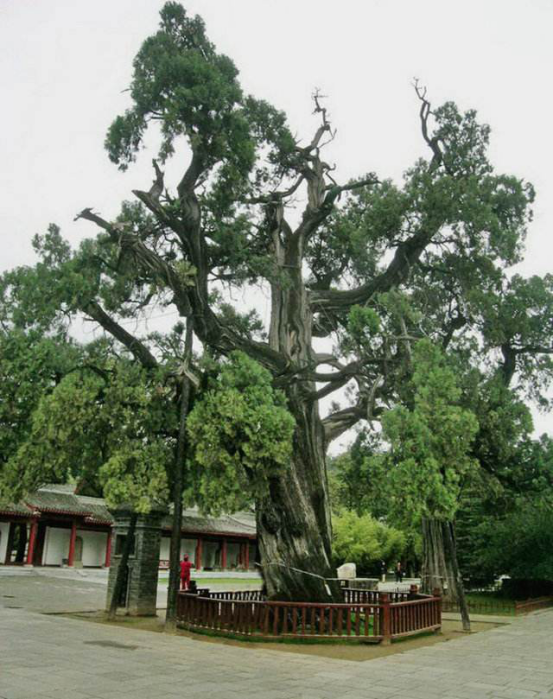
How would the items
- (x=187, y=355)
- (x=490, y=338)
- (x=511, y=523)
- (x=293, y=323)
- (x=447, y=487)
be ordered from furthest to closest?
(x=511, y=523) → (x=293, y=323) → (x=490, y=338) → (x=187, y=355) → (x=447, y=487)

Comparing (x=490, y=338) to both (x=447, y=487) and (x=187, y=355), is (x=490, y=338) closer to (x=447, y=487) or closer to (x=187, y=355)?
(x=447, y=487)

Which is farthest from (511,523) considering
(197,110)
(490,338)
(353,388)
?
(197,110)

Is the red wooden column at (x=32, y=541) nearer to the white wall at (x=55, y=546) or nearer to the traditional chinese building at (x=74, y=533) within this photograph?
the traditional chinese building at (x=74, y=533)

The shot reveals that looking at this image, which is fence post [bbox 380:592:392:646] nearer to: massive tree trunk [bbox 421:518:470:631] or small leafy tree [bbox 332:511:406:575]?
massive tree trunk [bbox 421:518:470:631]

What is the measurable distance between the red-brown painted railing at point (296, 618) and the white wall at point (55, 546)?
72.9ft

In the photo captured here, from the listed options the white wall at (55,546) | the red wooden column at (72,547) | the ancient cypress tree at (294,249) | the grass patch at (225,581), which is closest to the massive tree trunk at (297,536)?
the ancient cypress tree at (294,249)

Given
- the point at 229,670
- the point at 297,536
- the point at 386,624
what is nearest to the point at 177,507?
the point at 297,536

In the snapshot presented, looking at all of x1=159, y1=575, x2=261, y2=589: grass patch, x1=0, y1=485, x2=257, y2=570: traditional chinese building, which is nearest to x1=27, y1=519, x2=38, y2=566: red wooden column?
x1=0, y1=485, x2=257, y2=570: traditional chinese building

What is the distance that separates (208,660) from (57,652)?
1921mm

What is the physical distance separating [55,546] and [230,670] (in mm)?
27057

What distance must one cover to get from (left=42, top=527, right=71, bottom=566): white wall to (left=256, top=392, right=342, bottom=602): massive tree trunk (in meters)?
22.6

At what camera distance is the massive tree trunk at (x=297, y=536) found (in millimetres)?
11531

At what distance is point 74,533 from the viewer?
1212 inches

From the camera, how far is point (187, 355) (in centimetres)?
1097
